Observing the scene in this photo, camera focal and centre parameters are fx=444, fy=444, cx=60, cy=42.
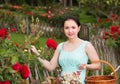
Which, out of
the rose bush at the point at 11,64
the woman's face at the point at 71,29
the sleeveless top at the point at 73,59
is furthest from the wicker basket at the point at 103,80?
the rose bush at the point at 11,64

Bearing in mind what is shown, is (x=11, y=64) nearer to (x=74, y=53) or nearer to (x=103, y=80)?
(x=74, y=53)

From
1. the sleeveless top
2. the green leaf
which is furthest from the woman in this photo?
the green leaf

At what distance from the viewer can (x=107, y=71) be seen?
24.1ft

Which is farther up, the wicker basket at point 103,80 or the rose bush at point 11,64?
the rose bush at point 11,64

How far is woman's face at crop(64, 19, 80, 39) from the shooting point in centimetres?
438

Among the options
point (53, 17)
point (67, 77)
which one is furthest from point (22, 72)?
point (53, 17)

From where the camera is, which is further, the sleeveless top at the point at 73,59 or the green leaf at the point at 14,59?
the sleeveless top at the point at 73,59

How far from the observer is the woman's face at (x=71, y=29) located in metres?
4.38

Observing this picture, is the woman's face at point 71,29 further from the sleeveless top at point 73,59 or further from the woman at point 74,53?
the sleeveless top at point 73,59

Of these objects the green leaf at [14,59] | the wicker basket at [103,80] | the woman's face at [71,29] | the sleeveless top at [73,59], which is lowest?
the wicker basket at [103,80]

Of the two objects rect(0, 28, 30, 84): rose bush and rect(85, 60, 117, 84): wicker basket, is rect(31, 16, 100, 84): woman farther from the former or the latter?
rect(0, 28, 30, 84): rose bush

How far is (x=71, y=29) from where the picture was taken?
440cm

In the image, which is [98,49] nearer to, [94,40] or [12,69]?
[94,40]

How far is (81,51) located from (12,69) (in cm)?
114
